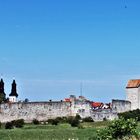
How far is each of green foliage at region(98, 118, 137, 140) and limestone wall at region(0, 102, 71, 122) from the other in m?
51.9

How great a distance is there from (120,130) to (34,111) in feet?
174

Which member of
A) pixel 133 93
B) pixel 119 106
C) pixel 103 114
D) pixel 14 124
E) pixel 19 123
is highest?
pixel 133 93

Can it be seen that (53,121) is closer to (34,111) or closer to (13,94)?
(34,111)

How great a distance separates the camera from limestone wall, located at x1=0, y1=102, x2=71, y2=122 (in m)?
77.6

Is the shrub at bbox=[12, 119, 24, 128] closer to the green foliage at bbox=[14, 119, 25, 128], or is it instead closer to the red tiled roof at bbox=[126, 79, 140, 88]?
the green foliage at bbox=[14, 119, 25, 128]

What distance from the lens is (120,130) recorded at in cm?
2611

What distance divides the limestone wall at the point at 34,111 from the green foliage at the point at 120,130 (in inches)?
2042

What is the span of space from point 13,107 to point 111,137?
53171 mm

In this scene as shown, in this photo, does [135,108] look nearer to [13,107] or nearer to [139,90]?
[139,90]

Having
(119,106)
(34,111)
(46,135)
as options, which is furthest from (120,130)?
(119,106)

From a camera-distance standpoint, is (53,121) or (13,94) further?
(13,94)

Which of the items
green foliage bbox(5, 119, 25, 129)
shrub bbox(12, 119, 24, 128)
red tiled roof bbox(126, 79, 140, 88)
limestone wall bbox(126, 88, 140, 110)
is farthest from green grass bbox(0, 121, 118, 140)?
red tiled roof bbox(126, 79, 140, 88)

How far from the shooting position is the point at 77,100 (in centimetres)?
8050

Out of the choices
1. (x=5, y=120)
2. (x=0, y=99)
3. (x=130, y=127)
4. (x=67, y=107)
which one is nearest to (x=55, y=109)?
(x=67, y=107)
